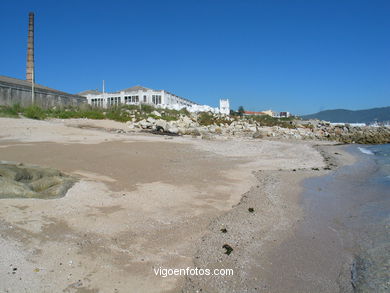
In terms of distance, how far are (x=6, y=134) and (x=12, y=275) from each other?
11.5 metres

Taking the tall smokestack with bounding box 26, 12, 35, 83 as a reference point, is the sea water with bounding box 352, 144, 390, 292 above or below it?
below

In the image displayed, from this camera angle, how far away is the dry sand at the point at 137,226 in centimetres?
314

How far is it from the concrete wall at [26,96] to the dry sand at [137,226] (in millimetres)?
19311

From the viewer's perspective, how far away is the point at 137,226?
4.50m

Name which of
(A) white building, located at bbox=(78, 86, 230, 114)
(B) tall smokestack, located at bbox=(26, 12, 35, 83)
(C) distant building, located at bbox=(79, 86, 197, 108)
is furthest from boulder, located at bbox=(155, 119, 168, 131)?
(B) tall smokestack, located at bbox=(26, 12, 35, 83)

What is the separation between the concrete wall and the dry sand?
63.4ft

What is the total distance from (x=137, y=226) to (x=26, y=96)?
28607mm

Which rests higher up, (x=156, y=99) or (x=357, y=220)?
(x=156, y=99)

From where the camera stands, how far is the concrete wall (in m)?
25.6

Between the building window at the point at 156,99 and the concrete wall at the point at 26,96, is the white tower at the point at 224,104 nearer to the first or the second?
the building window at the point at 156,99

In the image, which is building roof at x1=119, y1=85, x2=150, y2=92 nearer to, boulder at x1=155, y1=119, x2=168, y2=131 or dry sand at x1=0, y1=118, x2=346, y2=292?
boulder at x1=155, y1=119, x2=168, y2=131

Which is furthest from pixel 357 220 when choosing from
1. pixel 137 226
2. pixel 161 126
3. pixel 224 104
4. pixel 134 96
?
pixel 224 104

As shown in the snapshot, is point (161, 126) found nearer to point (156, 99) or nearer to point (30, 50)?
point (156, 99)

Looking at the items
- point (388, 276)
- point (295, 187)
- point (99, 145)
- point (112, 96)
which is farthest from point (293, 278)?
point (112, 96)
